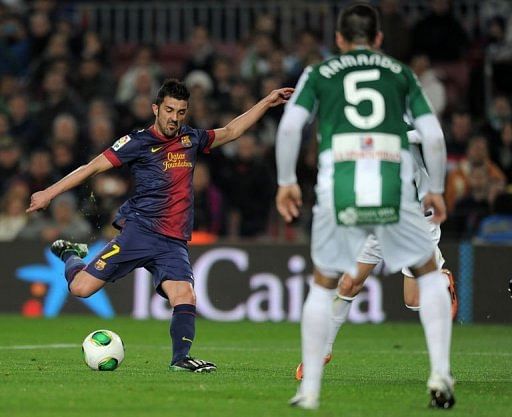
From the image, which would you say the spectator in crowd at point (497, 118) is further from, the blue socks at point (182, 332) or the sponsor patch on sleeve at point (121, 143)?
the blue socks at point (182, 332)

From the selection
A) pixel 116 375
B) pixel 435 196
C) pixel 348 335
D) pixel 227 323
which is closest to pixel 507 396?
pixel 435 196

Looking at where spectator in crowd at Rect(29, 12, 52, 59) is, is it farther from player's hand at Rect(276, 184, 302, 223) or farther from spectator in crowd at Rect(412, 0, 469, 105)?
player's hand at Rect(276, 184, 302, 223)

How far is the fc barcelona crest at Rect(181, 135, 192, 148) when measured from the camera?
9.55 m

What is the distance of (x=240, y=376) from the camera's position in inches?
349

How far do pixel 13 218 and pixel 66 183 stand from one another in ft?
26.9

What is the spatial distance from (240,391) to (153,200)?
2210mm

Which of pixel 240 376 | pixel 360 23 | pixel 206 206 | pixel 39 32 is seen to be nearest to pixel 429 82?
pixel 206 206

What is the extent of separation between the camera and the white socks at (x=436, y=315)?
271 inches

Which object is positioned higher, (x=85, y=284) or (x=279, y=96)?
(x=279, y=96)

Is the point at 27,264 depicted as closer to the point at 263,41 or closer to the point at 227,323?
the point at 227,323

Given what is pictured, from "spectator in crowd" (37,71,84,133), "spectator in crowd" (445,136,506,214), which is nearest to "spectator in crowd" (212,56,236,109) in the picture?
"spectator in crowd" (37,71,84,133)

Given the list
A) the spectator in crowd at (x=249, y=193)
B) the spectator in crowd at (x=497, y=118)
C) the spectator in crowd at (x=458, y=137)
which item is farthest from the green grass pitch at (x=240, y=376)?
the spectator in crowd at (x=497, y=118)

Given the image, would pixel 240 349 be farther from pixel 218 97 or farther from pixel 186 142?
pixel 218 97

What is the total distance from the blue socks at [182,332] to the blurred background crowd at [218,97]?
267 inches
